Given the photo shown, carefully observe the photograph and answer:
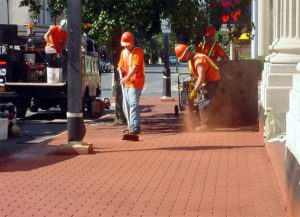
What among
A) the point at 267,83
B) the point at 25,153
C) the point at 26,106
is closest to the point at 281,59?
the point at 267,83

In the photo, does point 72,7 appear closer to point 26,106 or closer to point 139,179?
point 139,179

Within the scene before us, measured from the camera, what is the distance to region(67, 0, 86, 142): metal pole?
44.0 ft

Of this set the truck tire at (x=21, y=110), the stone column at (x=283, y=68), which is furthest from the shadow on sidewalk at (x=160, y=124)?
the stone column at (x=283, y=68)

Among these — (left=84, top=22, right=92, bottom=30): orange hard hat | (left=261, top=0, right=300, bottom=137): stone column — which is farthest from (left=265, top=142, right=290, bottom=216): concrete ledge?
(left=84, top=22, right=92, bottom=30): orange hard hat

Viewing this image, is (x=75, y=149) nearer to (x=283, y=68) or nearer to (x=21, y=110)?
(x=283, y=68)

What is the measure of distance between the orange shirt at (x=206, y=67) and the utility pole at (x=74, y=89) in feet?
11.4

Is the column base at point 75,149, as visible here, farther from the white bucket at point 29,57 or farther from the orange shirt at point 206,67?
the white bucket at point 29,57

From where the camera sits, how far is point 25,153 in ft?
45.9

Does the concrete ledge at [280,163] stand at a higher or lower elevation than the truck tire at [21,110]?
Answer: higher

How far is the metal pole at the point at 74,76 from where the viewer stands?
13.4 metres

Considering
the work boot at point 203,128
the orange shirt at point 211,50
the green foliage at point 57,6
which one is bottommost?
the work boot at point 203,128

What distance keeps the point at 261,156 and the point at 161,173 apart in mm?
2128

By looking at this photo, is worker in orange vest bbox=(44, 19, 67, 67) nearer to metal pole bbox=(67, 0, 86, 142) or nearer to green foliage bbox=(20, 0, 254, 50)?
green foliage bbox=(20, 0, 254, 50)

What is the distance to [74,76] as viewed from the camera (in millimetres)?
13461
